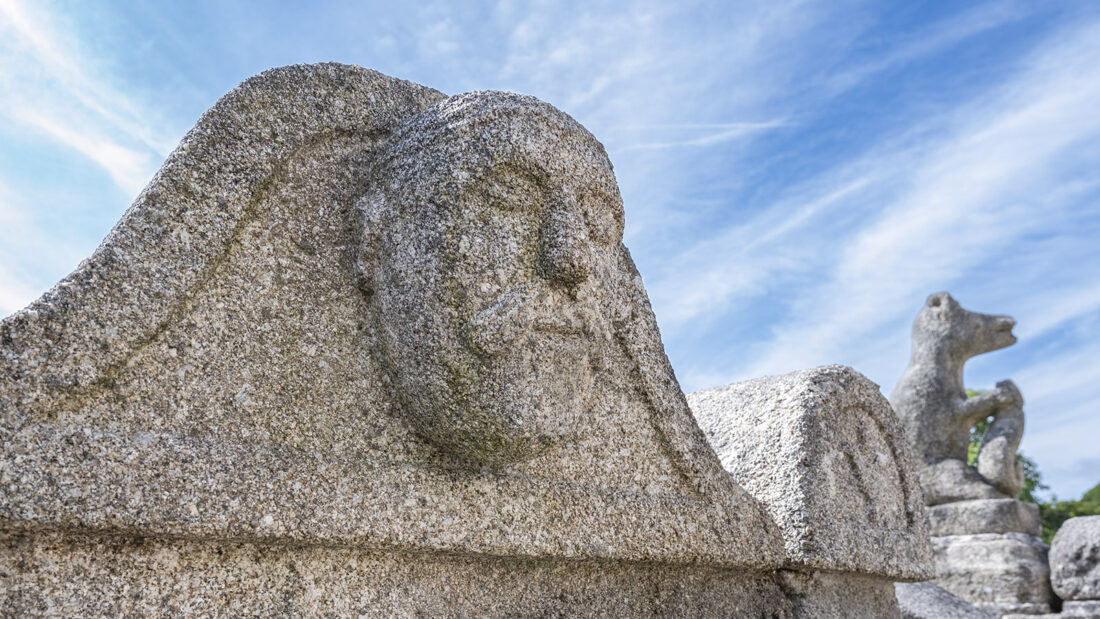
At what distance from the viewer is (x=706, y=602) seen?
7.27 feet

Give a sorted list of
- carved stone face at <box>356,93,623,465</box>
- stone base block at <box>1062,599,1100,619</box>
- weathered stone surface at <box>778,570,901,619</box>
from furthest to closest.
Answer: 1. stone base block at <box>1062,599,1100,619</box>
2. weathered stone surface at <box>778,570,901,619</box>
3. carved stone face at <box>356,93,623,465</box>

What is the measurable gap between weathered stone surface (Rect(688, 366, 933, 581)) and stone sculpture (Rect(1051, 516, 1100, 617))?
3.74 metres

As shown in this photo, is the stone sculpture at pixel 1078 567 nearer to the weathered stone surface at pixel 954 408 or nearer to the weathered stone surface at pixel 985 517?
the weathered stone surface at pixel 985 517

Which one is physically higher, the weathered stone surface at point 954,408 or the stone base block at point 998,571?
the weathered stone surface at point 954,408

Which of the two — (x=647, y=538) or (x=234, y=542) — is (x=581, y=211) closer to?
(x=647, y=538)

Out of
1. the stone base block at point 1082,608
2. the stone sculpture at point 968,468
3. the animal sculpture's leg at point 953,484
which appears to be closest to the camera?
the stone base block at point 1082,608

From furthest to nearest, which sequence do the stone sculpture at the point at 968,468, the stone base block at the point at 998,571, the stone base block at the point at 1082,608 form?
the stone sculpture at the point at 968,468 → the stone base block at the point at 998,571 → the stone base block at the point at 1082,608

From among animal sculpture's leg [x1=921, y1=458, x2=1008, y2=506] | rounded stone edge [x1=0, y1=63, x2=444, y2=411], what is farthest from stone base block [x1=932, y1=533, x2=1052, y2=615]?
rounded stone edge [x1=0, y1=63, x2=444, y2=411]

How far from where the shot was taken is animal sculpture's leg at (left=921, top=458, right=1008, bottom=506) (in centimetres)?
696

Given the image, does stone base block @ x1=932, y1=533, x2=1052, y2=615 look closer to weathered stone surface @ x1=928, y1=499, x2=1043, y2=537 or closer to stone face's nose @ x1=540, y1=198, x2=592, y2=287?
weathered stone surface @ x1=928, y1=499, x2=1043, y2=537

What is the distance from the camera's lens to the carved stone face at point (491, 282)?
65.1 inches

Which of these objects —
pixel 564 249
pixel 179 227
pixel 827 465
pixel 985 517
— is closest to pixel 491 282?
pixel 564 249

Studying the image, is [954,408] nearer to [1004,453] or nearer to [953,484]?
[1004,453]

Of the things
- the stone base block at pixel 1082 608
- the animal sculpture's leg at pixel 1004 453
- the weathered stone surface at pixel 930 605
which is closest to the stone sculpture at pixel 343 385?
the weathered stone surface at pixel 930 605
